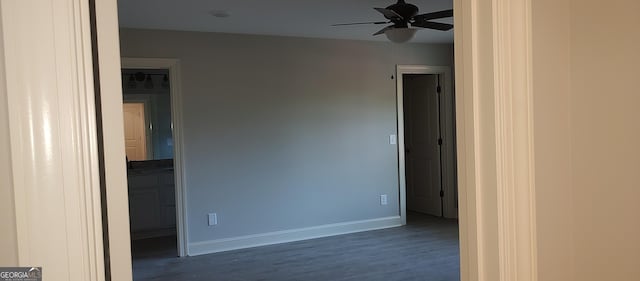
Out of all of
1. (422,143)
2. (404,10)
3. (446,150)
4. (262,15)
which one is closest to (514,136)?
(404,10)

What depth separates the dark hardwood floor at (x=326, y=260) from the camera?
4277mm

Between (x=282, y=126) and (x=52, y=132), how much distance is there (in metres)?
4.74

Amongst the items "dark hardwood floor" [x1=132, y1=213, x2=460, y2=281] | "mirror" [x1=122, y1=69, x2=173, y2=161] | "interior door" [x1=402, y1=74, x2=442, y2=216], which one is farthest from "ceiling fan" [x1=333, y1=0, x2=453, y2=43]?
"mirror" [x1=122, y1=69, x2=173, y2=161]

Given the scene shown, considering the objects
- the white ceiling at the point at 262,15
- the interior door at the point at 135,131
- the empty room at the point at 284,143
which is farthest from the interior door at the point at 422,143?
the interior door at the point at 135,131

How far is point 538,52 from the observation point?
102 cm

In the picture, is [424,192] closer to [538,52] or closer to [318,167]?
[318,167]

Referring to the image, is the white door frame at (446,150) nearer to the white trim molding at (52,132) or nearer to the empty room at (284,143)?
the empty room at (284,143)

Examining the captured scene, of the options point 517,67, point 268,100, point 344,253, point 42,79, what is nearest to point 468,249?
point 517,67

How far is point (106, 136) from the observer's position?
752 millimetres

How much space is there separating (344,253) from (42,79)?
14.8 ft

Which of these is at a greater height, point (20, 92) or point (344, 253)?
point (20, 92)

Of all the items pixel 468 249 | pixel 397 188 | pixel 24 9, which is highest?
pixel 24 9

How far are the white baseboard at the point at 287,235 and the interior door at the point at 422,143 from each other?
0.94m

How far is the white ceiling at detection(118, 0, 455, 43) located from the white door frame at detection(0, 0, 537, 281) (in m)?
2.89
